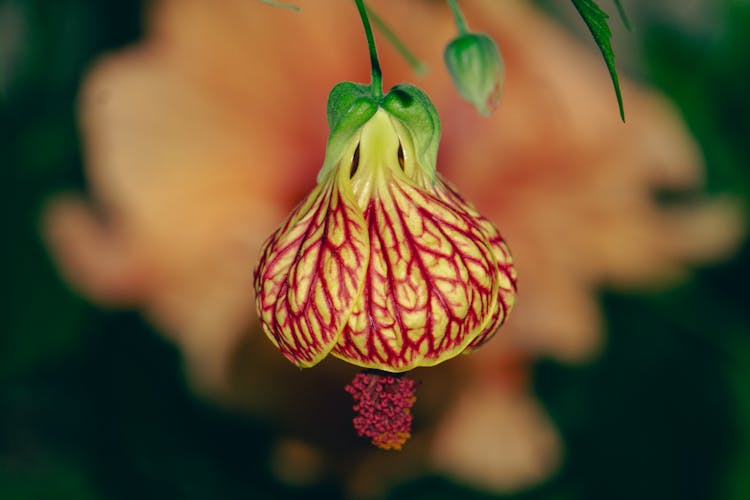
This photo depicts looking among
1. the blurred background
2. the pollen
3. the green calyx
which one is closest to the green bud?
the green calyx

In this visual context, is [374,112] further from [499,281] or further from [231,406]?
[231,406]

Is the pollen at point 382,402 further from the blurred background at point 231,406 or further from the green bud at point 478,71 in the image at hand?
the blurred background at point 231,406

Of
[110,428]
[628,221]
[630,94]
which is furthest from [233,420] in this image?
[630,94]

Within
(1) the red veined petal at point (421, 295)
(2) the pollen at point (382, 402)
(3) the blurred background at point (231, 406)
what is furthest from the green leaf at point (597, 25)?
(3) the blurred background at point (231, 406)

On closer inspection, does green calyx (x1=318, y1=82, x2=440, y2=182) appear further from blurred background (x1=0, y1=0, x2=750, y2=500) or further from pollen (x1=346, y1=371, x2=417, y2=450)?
blurred background (x1=0, y1=0, x2=750, y2=500)

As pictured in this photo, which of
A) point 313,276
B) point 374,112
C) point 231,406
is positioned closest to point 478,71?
point 374,112

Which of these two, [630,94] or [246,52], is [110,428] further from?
[630,94]
